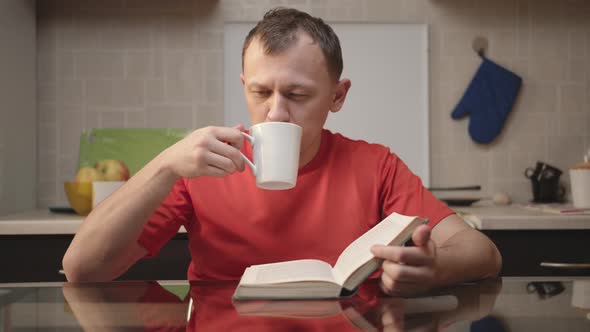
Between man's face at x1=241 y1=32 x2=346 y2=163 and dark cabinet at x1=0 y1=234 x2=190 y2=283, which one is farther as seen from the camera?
dark cabinet at x1=0 y1=234 x2=190 y2=283

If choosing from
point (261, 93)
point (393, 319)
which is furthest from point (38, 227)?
point (393, 319)

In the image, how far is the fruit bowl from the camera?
168 cm

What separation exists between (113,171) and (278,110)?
0.94 m

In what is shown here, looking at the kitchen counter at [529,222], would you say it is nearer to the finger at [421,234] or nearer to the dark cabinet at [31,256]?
the finger at [421,234]

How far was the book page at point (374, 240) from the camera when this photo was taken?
2.30ft

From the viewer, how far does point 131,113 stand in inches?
85.2

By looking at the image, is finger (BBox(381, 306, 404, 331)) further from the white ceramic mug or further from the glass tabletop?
the white ceramic mug

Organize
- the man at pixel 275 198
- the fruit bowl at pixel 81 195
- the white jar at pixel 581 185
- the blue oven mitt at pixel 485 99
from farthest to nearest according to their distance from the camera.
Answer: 1. the blue oven mitt at pixel 485 99
2. the white jar at pixel 581 185
3. the fruit bowl at pixel 81 195
4. the man at pixel 275 198

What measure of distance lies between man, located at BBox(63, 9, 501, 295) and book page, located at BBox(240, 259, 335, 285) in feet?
0.54

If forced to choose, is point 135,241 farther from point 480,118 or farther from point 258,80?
point 480,118

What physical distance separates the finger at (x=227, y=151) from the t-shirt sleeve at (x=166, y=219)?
0.84 feet

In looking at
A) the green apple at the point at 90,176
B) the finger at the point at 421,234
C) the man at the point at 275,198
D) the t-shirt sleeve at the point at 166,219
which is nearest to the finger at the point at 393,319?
the finger at the point at 421,234

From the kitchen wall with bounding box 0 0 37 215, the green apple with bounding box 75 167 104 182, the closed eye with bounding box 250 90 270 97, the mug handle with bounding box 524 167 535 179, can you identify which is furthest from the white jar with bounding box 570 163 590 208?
the kitchen wall with bounding box 0 0 37 215

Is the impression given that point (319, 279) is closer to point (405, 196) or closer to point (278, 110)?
point (278, 110)
